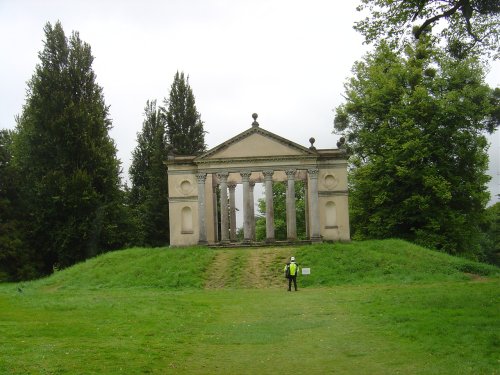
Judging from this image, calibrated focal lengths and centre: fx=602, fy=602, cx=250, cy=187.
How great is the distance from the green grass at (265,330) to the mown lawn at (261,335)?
0.02 meters

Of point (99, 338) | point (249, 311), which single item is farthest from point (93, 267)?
point (99, 338)

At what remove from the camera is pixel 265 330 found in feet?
47.9

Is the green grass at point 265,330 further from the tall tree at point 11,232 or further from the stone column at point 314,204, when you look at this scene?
the tall tree at point 11,232

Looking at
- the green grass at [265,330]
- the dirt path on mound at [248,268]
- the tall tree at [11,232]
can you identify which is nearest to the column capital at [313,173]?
the dirt path on mound at [248,268]

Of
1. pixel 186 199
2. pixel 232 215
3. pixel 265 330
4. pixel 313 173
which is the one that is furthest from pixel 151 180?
pixel 265 330

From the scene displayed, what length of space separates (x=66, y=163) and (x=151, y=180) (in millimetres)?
9853

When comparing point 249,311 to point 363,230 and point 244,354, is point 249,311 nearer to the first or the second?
point 244,354

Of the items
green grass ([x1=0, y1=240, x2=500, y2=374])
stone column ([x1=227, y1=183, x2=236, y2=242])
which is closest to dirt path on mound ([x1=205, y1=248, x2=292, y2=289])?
green grass ([x1=0, y1=240, x2=500, y2=374])

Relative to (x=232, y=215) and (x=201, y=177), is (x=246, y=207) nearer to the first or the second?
(x=201, y=177)

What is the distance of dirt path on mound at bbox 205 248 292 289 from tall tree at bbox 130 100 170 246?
17043mm

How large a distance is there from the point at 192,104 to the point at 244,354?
46238 mm

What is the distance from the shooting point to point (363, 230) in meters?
44.8

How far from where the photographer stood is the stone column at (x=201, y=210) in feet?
128

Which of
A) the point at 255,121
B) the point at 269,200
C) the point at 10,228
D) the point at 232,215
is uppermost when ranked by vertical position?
the point at 255,121
